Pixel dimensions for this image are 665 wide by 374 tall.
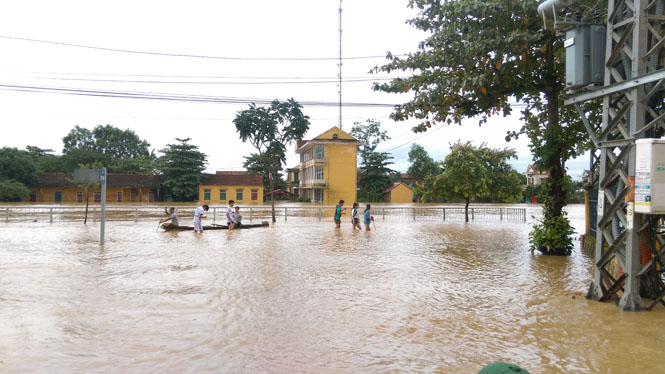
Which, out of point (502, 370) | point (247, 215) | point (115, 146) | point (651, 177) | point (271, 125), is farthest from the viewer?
point (115, 146)

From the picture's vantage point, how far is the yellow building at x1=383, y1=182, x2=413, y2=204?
6284 centimetres

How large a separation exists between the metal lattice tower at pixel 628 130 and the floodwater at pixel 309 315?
593mm

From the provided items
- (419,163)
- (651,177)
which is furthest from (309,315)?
(419,163)

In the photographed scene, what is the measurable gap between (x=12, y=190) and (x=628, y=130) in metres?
63.5

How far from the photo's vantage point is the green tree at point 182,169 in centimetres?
5606

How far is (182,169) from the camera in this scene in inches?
2212

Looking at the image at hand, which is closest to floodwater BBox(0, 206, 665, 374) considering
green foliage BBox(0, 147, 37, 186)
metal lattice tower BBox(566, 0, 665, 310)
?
metal lattice tower BBox(566, 0, 665, 310)

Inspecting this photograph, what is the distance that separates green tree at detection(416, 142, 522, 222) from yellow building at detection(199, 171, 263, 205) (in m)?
37.5

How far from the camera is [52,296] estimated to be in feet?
25.2

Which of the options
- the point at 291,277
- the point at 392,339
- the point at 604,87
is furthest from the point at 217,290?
the point at 604,87

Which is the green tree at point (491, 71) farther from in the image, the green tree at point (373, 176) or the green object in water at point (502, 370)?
the green tree at point (373, 176)

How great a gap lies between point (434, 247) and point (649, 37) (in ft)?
30.0

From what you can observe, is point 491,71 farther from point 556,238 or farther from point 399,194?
point 399,194

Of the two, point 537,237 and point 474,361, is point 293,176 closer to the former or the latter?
point 537,237
